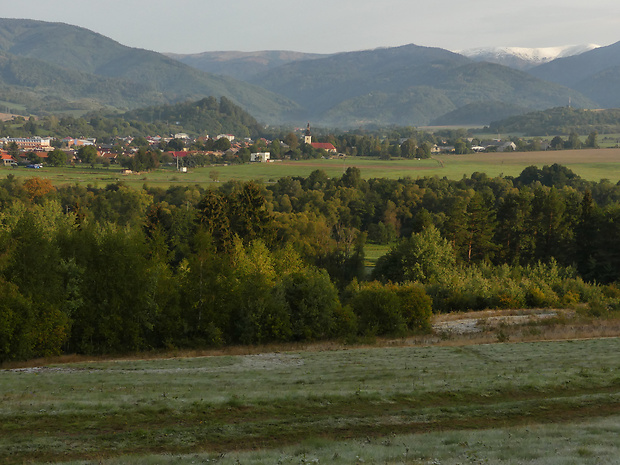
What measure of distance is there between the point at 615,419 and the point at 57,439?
16284 mm

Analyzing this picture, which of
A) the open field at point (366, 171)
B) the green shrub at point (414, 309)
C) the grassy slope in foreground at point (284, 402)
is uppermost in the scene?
the open field at point (366, 171)

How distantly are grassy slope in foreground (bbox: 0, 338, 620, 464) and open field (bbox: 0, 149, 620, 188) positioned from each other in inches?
4895

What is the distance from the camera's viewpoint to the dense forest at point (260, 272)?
41.9 m

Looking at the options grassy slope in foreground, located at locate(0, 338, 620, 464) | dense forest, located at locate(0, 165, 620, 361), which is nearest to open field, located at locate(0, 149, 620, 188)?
dense forest, located at locate(0, 165, 620, 361)

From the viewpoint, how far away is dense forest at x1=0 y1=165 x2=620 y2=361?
41.9 m

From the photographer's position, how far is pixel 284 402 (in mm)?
22531

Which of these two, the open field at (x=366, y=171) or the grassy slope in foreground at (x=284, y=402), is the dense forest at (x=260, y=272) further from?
the open field at (x=366, y=171)

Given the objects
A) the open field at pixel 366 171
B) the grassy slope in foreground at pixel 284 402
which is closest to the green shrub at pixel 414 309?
the grassy slope in foreground at pixel 284 402

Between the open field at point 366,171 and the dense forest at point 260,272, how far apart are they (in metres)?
35.9

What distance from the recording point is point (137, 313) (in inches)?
1713

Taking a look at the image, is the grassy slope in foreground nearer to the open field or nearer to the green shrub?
the green shrub

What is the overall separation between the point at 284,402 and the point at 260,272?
27236 mm

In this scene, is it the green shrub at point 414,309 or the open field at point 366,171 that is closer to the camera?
the green shrub at point 414,309

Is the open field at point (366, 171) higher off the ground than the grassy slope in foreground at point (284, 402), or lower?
higher
